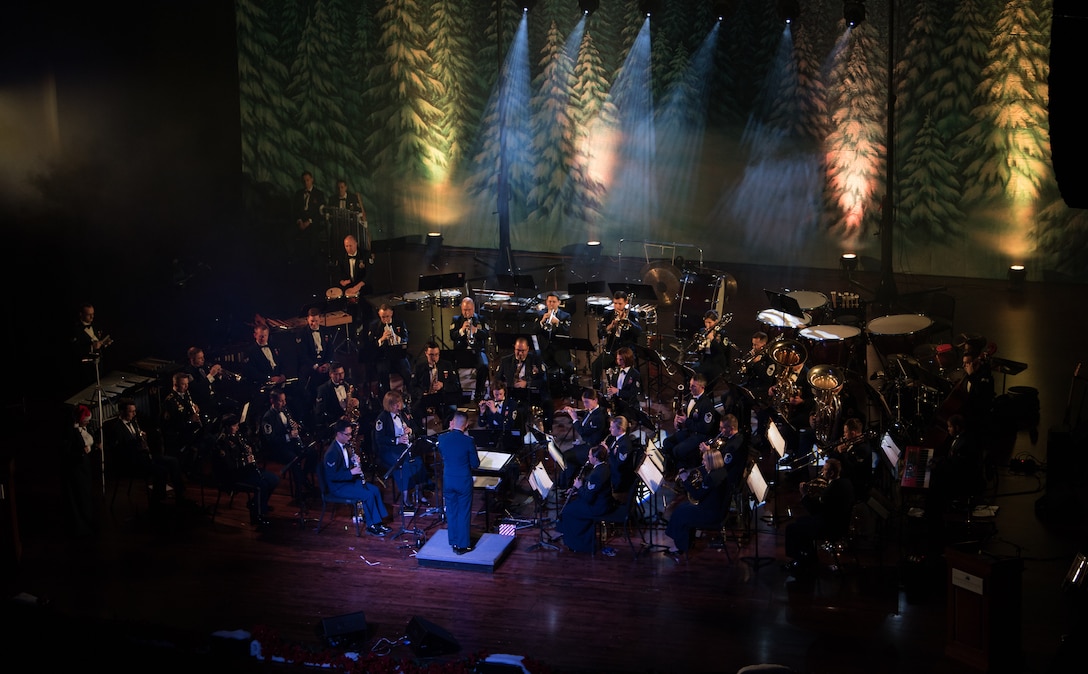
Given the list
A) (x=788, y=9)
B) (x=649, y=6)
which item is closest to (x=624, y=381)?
(x=788, y=9)

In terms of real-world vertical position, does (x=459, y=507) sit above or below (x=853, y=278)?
below

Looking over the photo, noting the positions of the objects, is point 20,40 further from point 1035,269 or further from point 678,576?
point 1035,269

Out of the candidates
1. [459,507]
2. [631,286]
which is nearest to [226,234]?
[631,286]

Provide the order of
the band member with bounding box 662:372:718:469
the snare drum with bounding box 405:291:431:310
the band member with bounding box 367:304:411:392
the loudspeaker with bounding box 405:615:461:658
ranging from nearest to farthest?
1. the loudspeaker with bounding box 405:615:461:658
2. the band member with bounding box 662:372:718:469
3. the band member with bounding box 367:304:411:392
4. the snare drum with bounding box 405:291:431:310

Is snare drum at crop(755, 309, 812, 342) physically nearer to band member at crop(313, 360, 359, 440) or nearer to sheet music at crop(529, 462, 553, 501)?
sheet music at crop(529, 462, 553, 501)

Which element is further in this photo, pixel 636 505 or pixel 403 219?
pixel 403 219

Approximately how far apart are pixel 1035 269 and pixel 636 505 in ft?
42.8

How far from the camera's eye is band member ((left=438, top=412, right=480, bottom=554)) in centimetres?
1048

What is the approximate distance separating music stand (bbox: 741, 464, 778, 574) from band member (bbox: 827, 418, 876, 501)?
2.80ft

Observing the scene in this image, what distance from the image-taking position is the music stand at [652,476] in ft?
33.4

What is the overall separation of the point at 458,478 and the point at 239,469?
9.05ft

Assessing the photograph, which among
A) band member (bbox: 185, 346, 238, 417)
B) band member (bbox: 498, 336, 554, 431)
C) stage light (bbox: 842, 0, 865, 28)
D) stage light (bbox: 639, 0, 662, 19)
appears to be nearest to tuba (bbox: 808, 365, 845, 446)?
band member (bbox: 498, 336, 554, 431)

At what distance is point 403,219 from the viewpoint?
77.9 ft

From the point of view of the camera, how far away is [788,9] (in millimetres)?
19797
